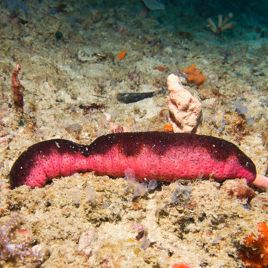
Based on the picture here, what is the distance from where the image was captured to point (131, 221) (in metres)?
2.83

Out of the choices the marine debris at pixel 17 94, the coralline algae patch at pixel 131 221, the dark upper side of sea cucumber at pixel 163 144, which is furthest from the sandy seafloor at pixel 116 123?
the dark upper side of sea cucumber at pixel 163 144

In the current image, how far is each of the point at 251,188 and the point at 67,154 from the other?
186 centimetres

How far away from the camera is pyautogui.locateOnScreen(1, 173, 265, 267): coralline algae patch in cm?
254

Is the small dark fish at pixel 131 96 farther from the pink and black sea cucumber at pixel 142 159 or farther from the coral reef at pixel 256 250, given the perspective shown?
the coral reef at pixel 256 250

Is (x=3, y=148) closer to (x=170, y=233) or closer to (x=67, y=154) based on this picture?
(x=67, y=154)

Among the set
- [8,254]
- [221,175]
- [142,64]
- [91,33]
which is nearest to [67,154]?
[8,254]

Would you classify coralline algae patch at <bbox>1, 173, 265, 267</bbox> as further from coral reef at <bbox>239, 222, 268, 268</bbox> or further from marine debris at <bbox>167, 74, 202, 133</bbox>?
marine debris at <bbox>167, 74, 202, 133</bbox>

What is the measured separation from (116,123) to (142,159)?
106 centimetres

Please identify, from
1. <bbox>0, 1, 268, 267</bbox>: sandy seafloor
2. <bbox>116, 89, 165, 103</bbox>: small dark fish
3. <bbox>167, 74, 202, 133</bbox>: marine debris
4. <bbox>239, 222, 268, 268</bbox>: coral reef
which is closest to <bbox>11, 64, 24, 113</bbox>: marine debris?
<bbox>0, 1, 268, 267</bbox>: sandy seafloor

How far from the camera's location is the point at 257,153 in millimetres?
3727

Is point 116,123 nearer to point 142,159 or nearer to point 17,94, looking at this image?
point 142,159

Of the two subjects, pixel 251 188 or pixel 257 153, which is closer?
pixel 251 188

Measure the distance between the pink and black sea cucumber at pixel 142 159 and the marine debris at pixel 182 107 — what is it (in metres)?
0.50

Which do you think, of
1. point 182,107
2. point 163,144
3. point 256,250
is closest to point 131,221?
point 163,144
